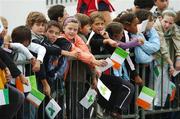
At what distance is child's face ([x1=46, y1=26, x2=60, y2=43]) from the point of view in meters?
9.57

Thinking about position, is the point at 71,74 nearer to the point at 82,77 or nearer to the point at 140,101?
the point at 82,77

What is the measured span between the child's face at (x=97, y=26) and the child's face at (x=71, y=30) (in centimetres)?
52

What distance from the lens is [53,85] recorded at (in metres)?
9.51

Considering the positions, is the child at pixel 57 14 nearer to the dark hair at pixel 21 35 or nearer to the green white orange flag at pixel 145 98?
the green white orange flag at pixel 145 98

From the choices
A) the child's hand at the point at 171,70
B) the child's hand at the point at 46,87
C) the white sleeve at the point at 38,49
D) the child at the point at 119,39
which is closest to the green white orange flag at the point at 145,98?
the child at the point at 119,39

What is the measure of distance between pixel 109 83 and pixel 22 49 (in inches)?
65.8

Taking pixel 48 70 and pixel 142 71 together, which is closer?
pixel 48 70

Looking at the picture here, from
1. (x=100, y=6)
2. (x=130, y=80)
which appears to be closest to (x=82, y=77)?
(x=130, y=80)

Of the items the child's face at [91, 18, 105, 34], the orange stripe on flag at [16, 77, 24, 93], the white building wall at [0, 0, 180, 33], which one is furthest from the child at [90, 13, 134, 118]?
the white building wall at [0, 0, 180, 33]

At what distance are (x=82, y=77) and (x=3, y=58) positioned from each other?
157 centimetres

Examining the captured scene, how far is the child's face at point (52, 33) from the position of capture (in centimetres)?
957

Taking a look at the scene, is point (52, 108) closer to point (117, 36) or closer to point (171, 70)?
point (117, 36)

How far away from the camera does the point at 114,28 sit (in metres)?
10.0

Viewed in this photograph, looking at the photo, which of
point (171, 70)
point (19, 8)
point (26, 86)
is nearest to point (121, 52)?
point (171, 70)
